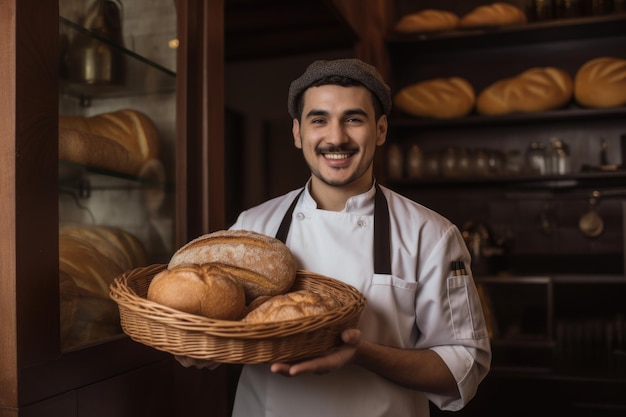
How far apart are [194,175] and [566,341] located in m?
2.11

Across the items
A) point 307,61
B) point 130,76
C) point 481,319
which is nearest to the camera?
point 481,319

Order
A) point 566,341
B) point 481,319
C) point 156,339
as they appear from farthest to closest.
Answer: point 566,341, point 481,319, point 156,339

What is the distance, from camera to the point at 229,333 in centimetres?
88

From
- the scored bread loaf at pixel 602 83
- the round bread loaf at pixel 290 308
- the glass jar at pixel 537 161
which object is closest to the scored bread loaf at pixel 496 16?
the scored bread loaf at pixel 602 83

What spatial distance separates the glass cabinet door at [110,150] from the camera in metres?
1.23

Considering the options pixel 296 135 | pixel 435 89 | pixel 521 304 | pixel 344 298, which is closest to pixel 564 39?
pixel 435 89

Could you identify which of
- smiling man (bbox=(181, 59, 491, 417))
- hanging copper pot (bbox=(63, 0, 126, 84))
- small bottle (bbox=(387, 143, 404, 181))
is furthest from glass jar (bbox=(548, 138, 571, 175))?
hanging copper pot (bbox=(63, 0, 126, 84))

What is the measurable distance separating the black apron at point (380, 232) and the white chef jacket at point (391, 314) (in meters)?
0.01

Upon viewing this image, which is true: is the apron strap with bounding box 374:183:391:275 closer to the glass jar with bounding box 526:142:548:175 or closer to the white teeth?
the white teeth

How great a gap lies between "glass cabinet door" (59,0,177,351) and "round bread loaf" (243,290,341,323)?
1.33 ft

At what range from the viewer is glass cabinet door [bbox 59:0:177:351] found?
123 cm

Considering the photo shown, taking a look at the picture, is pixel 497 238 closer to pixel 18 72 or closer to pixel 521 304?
pixel 521 304

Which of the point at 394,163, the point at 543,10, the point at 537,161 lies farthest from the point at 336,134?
the point at 543,10

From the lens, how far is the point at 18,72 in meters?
1.00
